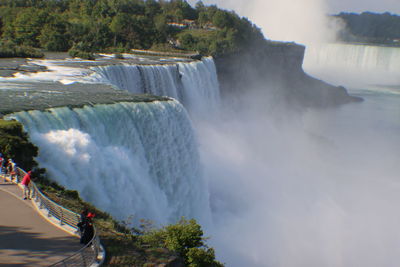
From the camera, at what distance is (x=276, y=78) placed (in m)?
57.6

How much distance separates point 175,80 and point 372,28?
5054 inches

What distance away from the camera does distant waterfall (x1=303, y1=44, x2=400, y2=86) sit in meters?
91.4

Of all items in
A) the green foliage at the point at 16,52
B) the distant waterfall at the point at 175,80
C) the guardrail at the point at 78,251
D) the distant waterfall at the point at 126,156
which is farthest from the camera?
the green foliage at the point at 16,52

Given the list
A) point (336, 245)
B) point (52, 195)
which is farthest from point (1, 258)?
point (336, 245)

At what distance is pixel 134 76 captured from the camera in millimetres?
25781

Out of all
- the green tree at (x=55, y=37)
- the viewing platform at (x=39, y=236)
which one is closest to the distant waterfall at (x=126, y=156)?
the viewing platform at (x=39, y=236)

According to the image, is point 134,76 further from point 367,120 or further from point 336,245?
point 367,120

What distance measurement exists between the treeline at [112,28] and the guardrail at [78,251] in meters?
28.0

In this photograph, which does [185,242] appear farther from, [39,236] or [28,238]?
[28,238]

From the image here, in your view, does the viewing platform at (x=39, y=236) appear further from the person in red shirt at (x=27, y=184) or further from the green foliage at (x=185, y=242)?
the green foliage at (x=185, y=242)

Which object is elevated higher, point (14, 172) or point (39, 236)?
point (14, 172)

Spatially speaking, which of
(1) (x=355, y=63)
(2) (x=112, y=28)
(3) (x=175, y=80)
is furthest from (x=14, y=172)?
(1) (x=355, y=63)

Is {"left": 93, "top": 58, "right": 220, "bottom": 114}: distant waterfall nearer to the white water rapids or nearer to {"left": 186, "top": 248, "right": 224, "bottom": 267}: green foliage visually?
Answer: the white water rapids

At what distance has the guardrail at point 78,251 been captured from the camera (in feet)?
22.6
